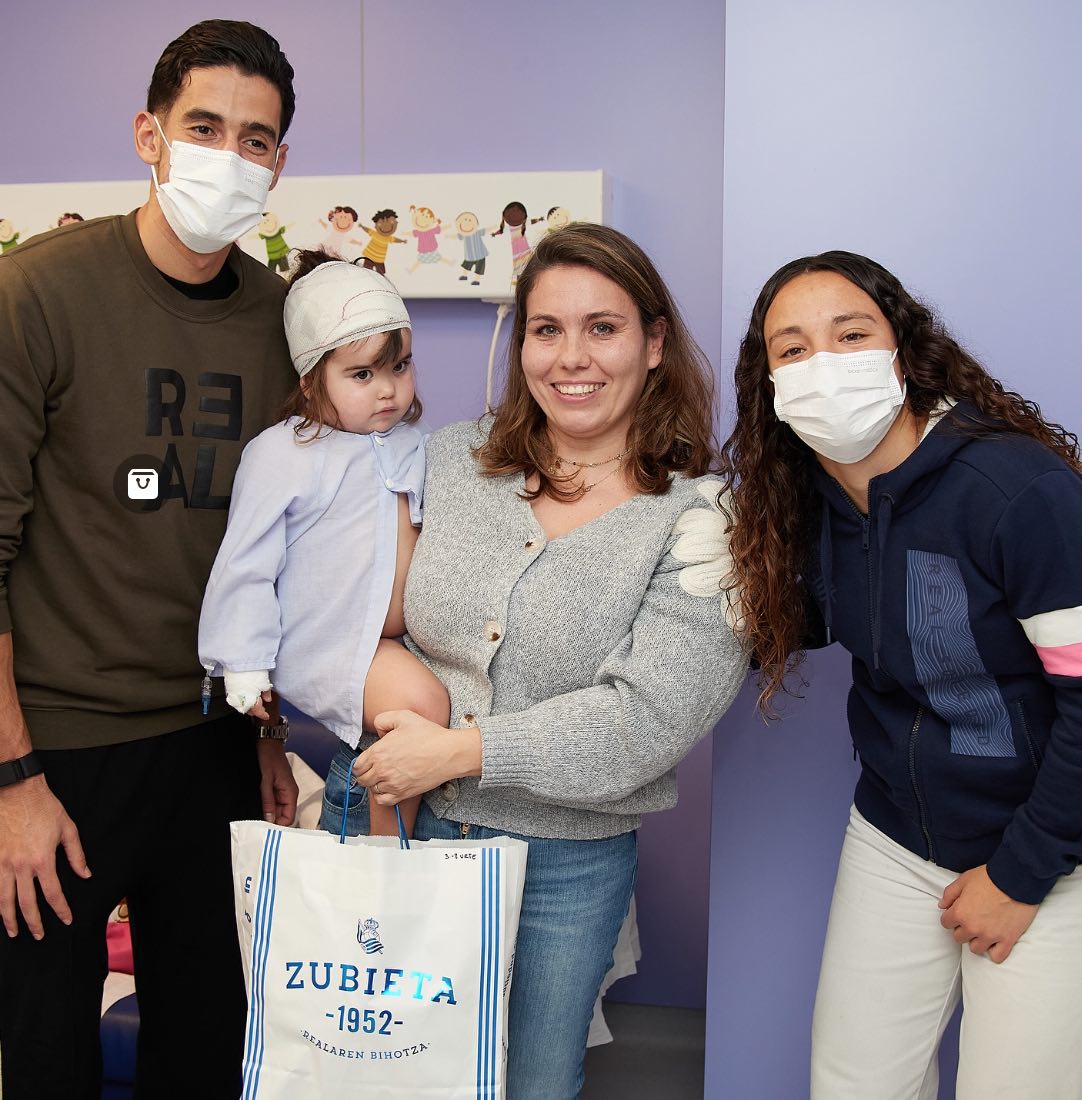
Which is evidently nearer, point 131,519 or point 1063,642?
point 1063,642

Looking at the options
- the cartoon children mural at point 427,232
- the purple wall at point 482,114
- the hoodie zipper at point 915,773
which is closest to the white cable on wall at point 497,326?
the purple wall at point 482,114

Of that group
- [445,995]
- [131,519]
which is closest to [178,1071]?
[445,995]

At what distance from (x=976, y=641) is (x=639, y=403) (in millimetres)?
607

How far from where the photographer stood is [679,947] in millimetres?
2809

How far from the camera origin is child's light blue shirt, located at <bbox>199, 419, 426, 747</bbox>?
1.65m

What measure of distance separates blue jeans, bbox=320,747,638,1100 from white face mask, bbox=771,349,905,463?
666 mm

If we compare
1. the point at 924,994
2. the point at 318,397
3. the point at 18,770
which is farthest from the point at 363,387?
the point at 924,994

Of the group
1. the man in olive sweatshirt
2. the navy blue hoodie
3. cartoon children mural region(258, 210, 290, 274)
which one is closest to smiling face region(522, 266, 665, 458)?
the navy blue hoodie

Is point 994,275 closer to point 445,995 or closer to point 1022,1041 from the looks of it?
point 1022,1041

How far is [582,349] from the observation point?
5.43ft

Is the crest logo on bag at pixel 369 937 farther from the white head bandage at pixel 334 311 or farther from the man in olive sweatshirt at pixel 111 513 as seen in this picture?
the white head bandage at pixel 334 311

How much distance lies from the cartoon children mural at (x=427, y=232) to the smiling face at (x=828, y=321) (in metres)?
1.26

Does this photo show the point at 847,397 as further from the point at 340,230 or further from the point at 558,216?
the point at 340,230

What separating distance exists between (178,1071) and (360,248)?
173 cm
